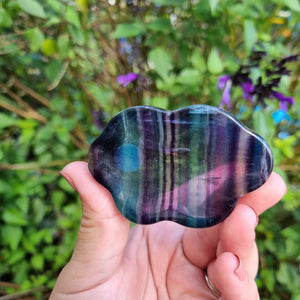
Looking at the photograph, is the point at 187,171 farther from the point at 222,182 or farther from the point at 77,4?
the point at 77,4

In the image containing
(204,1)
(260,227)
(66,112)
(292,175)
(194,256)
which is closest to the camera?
(194,256)

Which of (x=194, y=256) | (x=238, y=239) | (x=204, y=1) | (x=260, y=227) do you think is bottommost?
(x=260, y=227)

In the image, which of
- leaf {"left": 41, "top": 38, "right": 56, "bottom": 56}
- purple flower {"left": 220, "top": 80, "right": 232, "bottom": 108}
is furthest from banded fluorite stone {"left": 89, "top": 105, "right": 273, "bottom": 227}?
leaf {"left": 41, "top": 38, "right": 56, "bottom": 56}

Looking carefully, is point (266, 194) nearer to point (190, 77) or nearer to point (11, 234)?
point (190, 77)

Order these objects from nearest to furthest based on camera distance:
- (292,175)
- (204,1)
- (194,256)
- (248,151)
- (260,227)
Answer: (248,151) < (194,256) < (204,1) < (260,227) < (292,175)

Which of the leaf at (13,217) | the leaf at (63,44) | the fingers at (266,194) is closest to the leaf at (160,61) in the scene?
the leaf at (63,44)

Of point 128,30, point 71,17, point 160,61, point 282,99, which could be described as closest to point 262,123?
point 282,99

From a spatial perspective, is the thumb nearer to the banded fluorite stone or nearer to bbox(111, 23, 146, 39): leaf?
the banded fluorite stone

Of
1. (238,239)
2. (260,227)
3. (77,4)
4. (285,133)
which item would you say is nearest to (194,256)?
(238,239)
